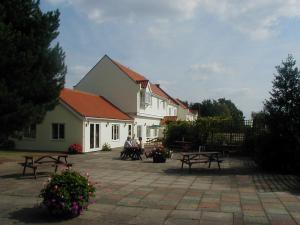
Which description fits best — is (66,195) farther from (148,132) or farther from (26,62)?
(148,132)

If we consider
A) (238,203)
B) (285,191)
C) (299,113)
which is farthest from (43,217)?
(299,113)

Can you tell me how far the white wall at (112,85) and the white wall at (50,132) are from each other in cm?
1247

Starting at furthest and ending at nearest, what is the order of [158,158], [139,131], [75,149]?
[139,131]
[75,149]
[158,158]

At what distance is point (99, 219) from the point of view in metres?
8.89

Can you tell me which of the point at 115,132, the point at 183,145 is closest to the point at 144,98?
the point at 115,132

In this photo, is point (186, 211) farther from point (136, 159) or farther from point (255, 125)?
point (255, 125)

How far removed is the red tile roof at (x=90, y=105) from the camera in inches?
1253

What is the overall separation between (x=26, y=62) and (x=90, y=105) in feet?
49.0

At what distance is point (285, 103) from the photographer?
18578mm

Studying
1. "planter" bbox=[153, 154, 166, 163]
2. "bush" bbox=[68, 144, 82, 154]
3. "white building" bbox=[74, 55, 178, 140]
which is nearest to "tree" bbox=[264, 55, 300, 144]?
"planter" bbox=[153, 154, 166, 163]

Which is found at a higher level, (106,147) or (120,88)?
(120,88)

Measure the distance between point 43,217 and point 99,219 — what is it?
1187 mm

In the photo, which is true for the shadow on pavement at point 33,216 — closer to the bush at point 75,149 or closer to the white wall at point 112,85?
the bush at point 75,149

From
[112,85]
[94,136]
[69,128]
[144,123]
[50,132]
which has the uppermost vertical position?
[112,85]
